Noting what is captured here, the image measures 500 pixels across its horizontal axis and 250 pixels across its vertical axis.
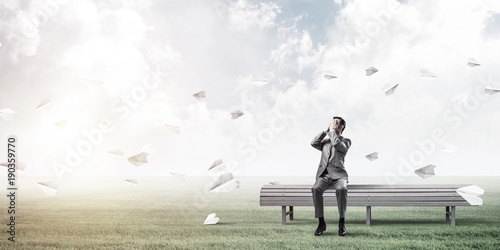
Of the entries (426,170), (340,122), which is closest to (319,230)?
(340,122)

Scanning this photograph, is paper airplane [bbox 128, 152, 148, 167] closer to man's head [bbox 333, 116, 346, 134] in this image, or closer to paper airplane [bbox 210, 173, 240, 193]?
paper airplane [bbox 210, 173, 240, 193]

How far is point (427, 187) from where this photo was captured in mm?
7434

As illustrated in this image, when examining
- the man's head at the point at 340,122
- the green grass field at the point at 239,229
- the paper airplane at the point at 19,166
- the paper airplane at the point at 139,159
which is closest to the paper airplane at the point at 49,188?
the paper airplane at the point at 19,166

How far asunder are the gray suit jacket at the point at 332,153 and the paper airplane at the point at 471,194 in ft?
6.61

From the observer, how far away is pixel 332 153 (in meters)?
6.75

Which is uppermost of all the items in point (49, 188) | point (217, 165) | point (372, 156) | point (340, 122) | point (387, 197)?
point (340, 122)

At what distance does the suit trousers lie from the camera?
6.53 meters

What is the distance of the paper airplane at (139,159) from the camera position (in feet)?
25.4

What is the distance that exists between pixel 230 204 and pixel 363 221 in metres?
3.70

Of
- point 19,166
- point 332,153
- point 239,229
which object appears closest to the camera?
point 332,153

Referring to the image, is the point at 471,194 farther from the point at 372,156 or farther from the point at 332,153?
the point at 332,153

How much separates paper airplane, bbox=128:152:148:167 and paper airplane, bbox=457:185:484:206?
201 inches

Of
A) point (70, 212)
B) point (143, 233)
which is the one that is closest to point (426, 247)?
point (143, 233)

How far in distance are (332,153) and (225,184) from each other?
1.88 metres
